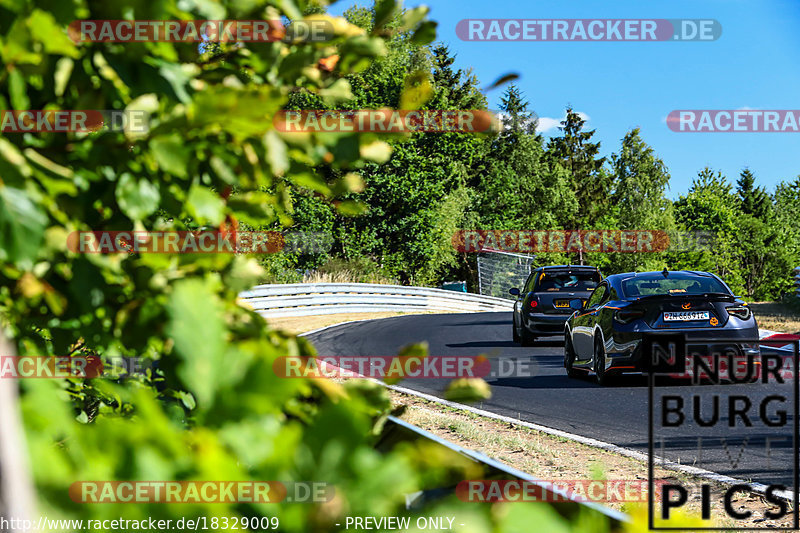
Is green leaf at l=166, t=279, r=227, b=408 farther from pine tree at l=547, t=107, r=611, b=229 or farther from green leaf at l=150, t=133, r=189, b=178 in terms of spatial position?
pine tree at l=547, t=107, r=611, b=229

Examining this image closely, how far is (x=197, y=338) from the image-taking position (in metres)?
0.92

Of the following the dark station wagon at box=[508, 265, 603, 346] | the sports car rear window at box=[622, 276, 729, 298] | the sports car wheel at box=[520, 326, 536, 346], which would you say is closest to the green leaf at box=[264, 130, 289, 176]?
the sports car rear window at box=[622, 276, 729, 298]

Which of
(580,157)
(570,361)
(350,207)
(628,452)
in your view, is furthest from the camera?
(580,157)

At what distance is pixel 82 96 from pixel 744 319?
1043 centimetres

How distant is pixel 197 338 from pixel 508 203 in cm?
5628

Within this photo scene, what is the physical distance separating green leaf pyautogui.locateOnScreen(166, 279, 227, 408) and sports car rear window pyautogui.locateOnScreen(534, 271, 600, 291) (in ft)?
54.7

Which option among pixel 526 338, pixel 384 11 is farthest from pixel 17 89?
pixel 526 338

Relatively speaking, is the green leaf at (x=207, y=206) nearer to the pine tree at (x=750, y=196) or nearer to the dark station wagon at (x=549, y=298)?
the dark station wagon at (x=549, y=298)

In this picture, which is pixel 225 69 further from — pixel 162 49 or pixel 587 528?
pixel 587 528

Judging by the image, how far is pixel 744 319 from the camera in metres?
10.3

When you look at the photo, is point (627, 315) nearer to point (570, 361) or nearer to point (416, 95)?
point (570, 361)

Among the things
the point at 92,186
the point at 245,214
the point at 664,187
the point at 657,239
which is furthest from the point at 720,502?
the point at 664,187

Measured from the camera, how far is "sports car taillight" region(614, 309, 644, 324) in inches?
405

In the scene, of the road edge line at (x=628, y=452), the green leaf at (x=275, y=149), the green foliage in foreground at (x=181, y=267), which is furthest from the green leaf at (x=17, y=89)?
the road edge line at (x=628, y=452)
